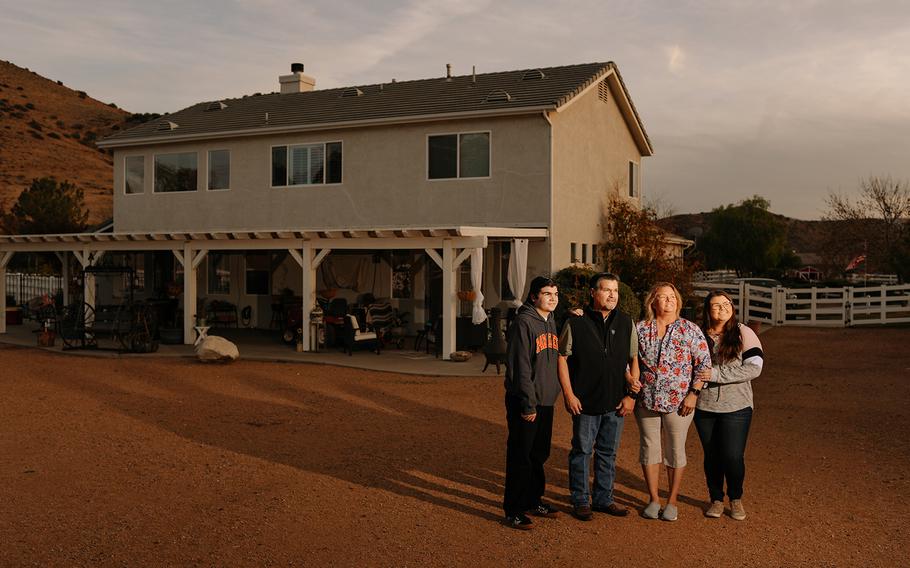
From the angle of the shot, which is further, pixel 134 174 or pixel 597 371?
pixel 134 174

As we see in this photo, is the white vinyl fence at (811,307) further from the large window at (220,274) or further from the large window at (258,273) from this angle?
the large window at (220,274)

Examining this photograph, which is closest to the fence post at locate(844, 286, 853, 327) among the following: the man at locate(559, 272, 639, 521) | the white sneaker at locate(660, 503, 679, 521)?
the white sneaker at locate(660, 503, 679, 521)

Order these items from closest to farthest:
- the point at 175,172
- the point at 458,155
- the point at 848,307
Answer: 1. the point at 458,155
2. the point at 175,172
3. the point at 848,307

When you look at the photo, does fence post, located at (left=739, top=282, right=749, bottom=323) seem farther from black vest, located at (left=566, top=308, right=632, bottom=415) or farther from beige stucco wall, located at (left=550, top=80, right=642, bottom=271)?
black vest, located at (left=566, top=308, right=632, bottom=415)

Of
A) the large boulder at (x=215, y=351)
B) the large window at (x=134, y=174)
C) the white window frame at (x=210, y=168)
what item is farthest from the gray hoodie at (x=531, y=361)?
the large window at (x=134, y=174)

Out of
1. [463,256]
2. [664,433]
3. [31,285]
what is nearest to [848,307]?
[463,256]

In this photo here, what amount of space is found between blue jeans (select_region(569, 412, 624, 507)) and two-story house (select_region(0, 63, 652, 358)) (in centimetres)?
888

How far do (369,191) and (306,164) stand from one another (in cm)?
210

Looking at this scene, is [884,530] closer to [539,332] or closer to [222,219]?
[539,332]

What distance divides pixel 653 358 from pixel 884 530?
206 centimetres

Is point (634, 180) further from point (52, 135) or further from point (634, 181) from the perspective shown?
point (52, 135)

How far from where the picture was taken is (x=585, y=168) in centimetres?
1978

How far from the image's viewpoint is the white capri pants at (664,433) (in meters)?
5.63

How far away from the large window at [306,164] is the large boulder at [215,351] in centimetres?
637
